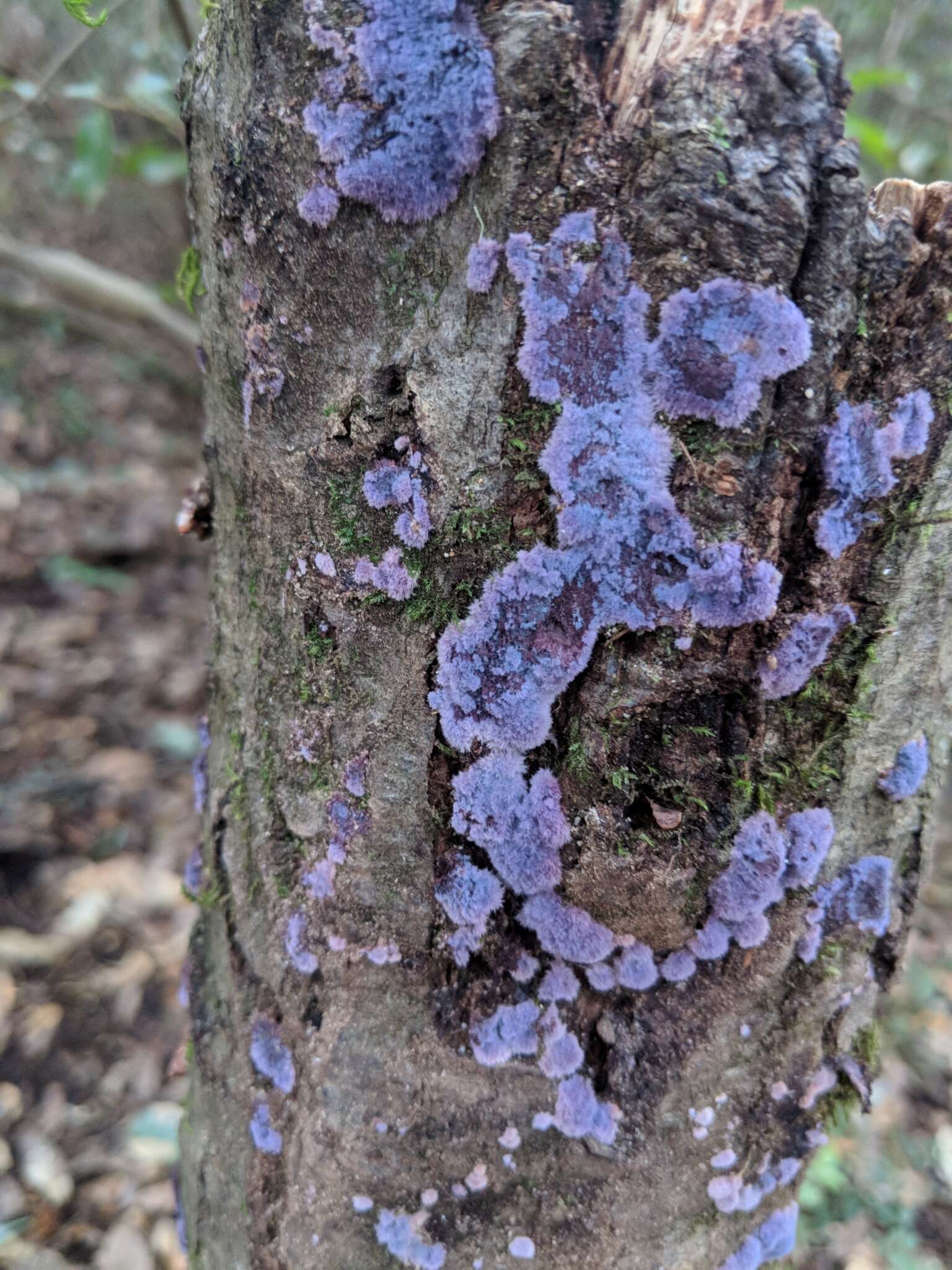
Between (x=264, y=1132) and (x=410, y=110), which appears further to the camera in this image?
(x=264, y=1132)

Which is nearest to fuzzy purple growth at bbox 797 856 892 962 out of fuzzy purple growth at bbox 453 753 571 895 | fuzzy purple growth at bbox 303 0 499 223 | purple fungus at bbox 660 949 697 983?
purple fungus at bbox 660 949 697 983

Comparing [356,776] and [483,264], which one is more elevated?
[483,264]

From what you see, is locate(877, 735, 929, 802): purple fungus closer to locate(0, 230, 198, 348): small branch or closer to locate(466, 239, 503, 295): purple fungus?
locate(466, 239, 503, 295): purple fungus

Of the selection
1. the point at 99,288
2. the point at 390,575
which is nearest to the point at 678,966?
the point at 390,575

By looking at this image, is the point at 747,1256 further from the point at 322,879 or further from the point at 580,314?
the point at 580,314

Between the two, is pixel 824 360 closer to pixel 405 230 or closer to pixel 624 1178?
pixel 405 230

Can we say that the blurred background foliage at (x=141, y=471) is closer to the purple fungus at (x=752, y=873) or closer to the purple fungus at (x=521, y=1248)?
the purple fungus at (x=752, y=873)

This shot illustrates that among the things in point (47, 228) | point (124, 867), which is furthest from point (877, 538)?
point (47, 228)
